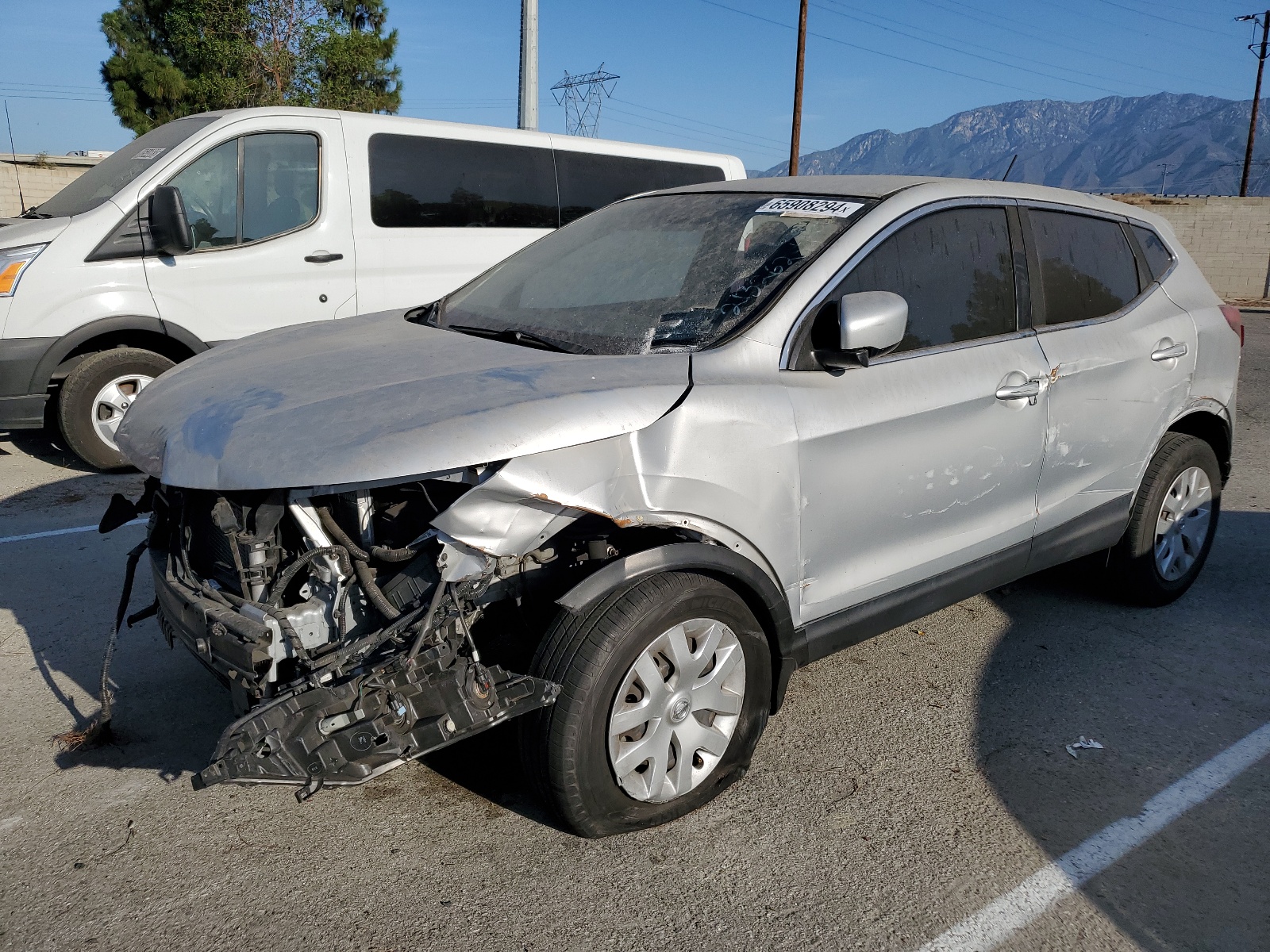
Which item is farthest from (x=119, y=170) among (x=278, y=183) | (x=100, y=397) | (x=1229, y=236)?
(x=1229, y=236)

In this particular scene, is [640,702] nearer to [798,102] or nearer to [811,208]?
[811,208]

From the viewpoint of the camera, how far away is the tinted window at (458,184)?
740cm

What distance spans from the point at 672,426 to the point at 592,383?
9.6 inches

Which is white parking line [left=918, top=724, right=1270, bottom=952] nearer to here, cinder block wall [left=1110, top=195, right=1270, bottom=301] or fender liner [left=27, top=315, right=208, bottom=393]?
fender liner [left=27, top=315, right=208, bottom=393]

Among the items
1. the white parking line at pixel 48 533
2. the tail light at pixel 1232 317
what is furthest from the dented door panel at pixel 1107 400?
the white parking line at pixel 48 533

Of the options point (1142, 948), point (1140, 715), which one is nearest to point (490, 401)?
point (1142, 948)

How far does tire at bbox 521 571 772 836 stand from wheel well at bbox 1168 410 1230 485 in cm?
254

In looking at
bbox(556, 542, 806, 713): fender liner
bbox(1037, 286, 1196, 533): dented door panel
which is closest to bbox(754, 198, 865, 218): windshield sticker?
bbox(1037, 286, 1196, 533): dented door panel

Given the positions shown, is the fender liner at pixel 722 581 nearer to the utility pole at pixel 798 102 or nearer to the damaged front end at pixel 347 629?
the damaged front end at pixel 347 629

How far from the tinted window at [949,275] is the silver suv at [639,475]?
0.04 ft

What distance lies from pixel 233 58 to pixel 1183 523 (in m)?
23.8

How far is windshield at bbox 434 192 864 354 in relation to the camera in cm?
310

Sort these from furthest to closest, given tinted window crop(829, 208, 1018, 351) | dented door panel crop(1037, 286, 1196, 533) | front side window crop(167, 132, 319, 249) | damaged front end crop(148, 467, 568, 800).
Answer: front side window crop(167, 132, 319, 249) → dented door panel crop(1037, 286, 1196, 533) → tinted window crop(829, 208, 1018, 351) → damaged front end crop(148, 467, 568, 800)

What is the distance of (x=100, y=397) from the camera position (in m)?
6.43
